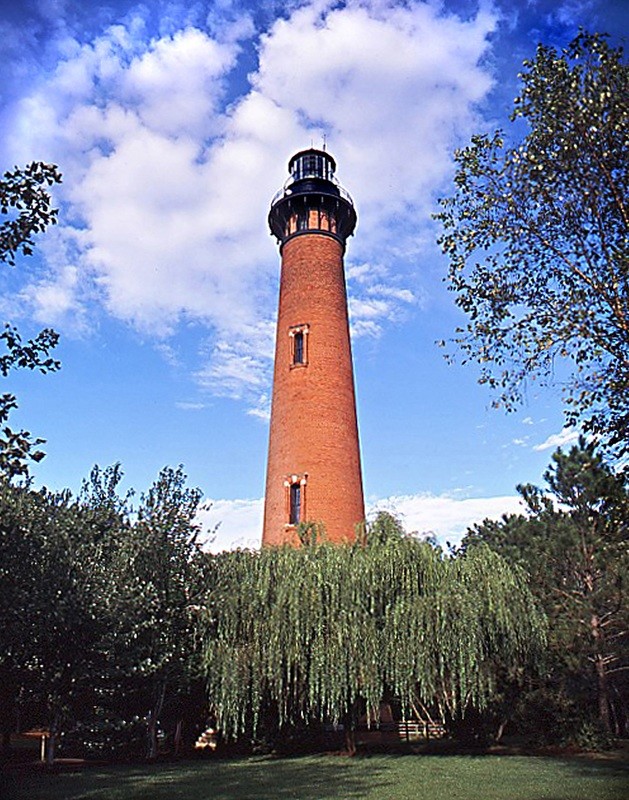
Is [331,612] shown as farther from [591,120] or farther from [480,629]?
[591,120]

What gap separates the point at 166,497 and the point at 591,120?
46.1 ft

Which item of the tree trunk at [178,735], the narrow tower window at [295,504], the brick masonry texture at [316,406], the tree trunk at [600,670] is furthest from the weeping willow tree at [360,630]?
the narrow tower window at [295,504]

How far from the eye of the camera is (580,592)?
65.6ft

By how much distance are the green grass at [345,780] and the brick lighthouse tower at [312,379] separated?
7160mm

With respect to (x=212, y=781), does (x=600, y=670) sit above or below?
above

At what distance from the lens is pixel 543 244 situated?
9.53 meters

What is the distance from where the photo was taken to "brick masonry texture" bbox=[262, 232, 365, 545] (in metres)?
22.3

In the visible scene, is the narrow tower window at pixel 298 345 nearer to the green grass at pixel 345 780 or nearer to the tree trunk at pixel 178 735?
the tree trunk at pixel 178 735

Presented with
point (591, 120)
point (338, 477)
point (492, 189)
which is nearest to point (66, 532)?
point (338, 477)

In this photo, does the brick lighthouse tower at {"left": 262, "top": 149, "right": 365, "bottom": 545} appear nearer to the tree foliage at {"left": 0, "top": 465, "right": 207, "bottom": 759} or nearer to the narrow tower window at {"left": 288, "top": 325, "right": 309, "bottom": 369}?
the narrow tower window at {"left": 288, "top": 325, "right": 309, "bottom": 369}

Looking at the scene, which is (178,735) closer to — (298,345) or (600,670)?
(600,670)

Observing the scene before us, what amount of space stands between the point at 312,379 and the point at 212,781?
13.2 metres

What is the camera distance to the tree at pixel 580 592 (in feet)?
61.1

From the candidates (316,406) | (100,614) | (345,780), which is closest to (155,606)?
(100,614)
